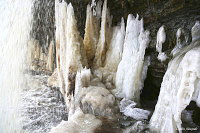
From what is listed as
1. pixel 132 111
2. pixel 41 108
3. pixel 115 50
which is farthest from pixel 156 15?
pixel 41 108

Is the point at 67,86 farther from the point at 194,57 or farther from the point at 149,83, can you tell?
the point at 194,57

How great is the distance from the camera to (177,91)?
13.9ft

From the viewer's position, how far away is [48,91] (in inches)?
427


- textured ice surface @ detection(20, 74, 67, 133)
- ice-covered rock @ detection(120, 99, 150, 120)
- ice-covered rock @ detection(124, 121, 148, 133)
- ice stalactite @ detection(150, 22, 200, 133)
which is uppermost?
ice stalactite @ detection(150, 22, 200, 133)

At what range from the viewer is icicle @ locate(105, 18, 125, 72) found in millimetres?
7582

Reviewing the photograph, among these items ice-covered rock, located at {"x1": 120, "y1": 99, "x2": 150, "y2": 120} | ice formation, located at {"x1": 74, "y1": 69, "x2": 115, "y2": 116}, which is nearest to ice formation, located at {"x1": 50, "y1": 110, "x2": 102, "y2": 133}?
ice formation, located at {"x1": 74, "y1": 69, "x2": 115, "y2": 116}

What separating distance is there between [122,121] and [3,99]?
19.0 feet

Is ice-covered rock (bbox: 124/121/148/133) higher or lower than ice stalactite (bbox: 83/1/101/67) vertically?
lower

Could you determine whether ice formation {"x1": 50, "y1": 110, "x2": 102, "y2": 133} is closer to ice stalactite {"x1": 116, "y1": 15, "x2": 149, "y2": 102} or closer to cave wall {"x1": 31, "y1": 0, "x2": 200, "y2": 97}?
ice stalactite {"x1": 116, "y1": 15, "x2": 149, "y2": 102}

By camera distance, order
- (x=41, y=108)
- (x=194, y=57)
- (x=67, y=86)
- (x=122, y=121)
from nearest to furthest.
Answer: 1. (x=194, y=57)
2. (x=122, y=121)
3. (x=67, y=86)
4. (x=41, y=108)

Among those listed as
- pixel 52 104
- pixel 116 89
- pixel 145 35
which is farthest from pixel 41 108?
pixel 145 35

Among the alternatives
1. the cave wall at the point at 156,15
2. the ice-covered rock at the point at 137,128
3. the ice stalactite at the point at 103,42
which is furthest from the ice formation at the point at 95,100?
the cave wall at the point at 156,15

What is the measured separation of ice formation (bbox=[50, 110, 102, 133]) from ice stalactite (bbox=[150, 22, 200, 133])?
52.1 inches

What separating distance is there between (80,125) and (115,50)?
11.5ft
